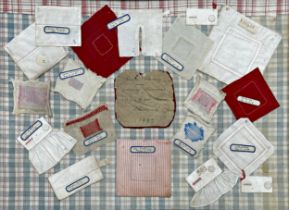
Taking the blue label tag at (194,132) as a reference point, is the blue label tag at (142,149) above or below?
below

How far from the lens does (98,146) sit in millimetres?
1220

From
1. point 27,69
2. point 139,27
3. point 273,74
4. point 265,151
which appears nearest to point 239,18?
point 273,74

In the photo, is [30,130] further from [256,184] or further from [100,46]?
[256,184]

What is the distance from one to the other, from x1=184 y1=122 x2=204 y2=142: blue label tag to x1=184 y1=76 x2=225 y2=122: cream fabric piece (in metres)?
0.03

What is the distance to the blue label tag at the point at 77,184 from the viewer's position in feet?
3.99

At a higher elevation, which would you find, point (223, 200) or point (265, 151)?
point (265, 151)

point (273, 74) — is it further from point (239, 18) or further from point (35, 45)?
point (35, 45)

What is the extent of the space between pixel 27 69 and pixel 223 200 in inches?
26.9

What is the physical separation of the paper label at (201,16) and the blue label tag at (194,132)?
0.29 meters

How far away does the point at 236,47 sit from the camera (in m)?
1.21

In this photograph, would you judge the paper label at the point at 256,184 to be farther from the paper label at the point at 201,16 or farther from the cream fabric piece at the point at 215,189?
the paper label at the point at 201,16

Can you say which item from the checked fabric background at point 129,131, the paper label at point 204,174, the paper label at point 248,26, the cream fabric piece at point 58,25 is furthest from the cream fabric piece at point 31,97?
the paper label at point 248,26

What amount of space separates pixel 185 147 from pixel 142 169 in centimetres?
14

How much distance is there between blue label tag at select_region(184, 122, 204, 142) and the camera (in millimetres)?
1212
